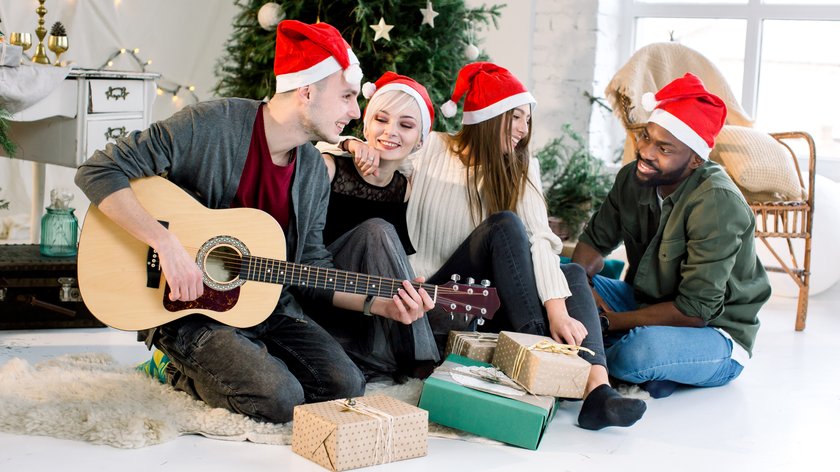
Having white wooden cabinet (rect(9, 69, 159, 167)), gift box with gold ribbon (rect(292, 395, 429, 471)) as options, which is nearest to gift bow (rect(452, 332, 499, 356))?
gift box with gold ribbon (rect(292, 395, 429, 471))

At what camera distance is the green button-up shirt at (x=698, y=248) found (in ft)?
9.84

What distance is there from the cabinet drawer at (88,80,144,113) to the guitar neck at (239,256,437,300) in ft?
5.74

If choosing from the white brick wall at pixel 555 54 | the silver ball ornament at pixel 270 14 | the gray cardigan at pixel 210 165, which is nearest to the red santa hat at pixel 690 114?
the gray cardigan at pixel 210 165

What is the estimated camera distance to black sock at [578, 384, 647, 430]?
2.56 meters

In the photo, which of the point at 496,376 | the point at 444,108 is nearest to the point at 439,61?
the point at 444,108

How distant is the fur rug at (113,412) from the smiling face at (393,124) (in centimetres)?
71

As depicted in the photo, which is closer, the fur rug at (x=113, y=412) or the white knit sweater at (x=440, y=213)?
the fur rug at (x=113, y=412)

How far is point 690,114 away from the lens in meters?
3.12

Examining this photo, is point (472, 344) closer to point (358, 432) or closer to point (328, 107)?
point (358, 432)

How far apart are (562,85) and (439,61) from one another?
39.2 inches

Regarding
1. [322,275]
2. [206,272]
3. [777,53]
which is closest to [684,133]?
[322,275]

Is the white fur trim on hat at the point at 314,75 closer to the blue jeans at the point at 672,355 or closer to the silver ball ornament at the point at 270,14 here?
the blue jeans at the point at 672,355

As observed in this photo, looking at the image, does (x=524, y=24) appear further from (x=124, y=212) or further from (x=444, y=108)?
(x=124, y=212)

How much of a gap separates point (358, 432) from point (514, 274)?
802mm
